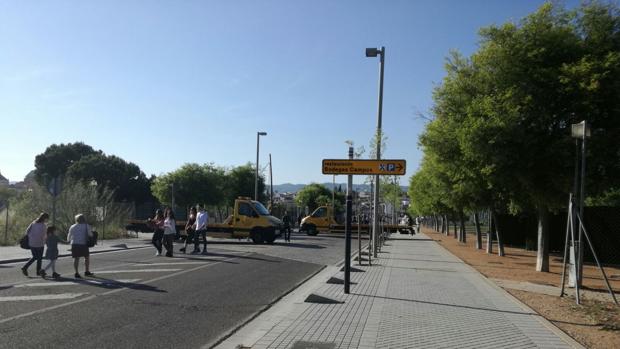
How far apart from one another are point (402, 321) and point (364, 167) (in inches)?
164

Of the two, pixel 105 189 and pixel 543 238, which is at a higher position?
pixel 105 189

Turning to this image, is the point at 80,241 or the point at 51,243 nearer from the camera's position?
the point at 51,243

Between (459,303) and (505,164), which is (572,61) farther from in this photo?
(459,303)

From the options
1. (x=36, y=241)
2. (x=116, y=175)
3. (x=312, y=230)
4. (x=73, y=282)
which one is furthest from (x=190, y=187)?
(x=73, y=282)

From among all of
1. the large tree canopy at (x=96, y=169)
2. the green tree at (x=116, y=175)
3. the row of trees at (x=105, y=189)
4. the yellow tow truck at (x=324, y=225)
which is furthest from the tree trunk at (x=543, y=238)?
the green tree at (x=116, y=175)

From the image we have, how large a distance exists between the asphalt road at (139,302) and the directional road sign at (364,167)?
9.07ft

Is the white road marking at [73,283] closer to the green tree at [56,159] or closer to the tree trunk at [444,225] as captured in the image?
the tree trunk at [444,225]

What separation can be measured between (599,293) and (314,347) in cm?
911

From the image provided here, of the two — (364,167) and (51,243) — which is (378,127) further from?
(51,243)

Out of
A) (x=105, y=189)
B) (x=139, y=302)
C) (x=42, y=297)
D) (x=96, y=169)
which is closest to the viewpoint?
(x=139, y=302)

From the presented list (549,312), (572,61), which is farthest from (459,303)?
(572,61)

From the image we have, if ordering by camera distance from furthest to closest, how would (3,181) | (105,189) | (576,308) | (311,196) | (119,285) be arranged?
1. (3,181)
2. (311,196)
3. (105,189)
4. (119,285)
5. (576,308)

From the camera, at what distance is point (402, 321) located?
337 inches

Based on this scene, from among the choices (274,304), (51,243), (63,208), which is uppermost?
(63,208)
